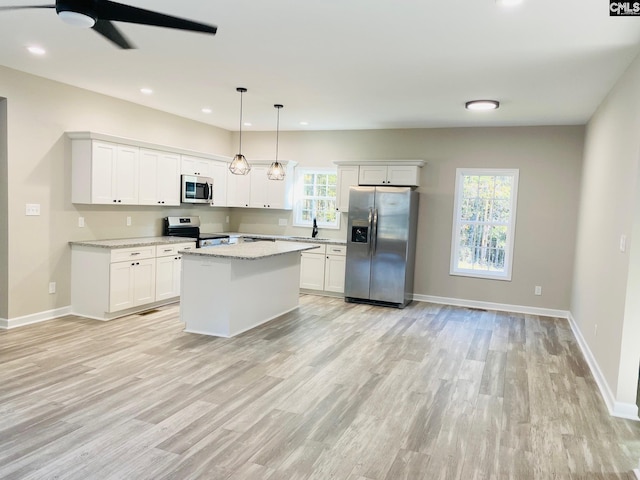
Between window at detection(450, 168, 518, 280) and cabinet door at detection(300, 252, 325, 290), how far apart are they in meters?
2.05

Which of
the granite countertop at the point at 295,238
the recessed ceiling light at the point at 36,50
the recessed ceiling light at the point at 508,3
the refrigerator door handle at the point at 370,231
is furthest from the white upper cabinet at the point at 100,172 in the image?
the recessed ceiling light at the point at 508,3

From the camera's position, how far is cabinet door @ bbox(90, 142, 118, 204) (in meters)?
5.20

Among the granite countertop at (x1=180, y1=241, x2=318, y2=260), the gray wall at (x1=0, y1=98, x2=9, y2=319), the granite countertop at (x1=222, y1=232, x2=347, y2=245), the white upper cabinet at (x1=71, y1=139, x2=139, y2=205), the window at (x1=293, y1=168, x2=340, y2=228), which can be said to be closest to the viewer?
the granite countertop at (x1=180, y1=241, x2=318, y2=260)

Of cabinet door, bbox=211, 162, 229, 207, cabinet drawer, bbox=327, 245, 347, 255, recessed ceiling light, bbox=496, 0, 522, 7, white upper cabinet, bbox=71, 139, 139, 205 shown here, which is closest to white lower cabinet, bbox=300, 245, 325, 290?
cabinet drawer, bbox=327, 245, 347, 255

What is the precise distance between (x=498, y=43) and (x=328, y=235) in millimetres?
4738

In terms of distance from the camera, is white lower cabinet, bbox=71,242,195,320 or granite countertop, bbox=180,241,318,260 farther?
white lower cabinet, bbox=71,242,195,320

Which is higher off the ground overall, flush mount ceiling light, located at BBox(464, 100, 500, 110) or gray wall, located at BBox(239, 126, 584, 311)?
flush mount ceiling light, located at BBox(464, 100, 500, 110)

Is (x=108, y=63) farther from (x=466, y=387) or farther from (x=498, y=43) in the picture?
(x=466, y=387)

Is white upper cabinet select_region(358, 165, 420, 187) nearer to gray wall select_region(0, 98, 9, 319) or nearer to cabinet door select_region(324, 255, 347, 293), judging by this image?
cabinet door select_region(324, 255, 347, 293)

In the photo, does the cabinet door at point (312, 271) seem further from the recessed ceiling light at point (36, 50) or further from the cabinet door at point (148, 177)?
the recessed ceiling light at point (36, 50)

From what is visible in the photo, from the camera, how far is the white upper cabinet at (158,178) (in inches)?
231

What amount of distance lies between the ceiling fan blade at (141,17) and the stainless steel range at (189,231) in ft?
14.1

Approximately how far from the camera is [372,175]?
6898 millimetres

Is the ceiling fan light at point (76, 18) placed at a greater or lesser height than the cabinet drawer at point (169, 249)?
greater
